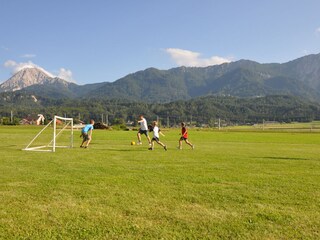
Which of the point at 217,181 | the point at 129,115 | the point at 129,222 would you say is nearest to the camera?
the point at 129,222

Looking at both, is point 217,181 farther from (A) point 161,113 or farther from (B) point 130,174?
(A) point 161,113

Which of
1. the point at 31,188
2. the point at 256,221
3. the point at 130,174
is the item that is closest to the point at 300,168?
the point at 130,174

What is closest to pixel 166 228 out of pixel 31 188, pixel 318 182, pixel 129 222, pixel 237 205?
pixel 129 222

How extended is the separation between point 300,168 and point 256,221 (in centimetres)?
818

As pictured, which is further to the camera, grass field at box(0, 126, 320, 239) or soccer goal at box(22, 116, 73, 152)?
soccer goal at box(22, 116, 73, 152)

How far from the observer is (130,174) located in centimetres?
1108

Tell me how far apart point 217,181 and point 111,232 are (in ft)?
16.9

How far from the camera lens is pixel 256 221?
632 centimetres

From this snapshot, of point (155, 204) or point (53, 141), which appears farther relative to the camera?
point (53, 141)

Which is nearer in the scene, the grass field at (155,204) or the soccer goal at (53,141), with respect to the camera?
the grass field at (155,204)

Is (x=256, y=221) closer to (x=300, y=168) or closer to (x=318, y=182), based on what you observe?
(x=318, y=182)

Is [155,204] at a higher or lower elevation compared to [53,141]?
lower

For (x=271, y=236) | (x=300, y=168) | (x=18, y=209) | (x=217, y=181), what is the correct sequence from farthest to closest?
1. (x=300, y=168)
2. (x=217, y=181)
3. (x=18, y=209)
4. (x=271, y=236)

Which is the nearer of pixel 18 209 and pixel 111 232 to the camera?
pixel 111 232
